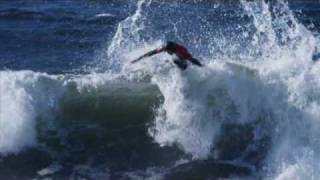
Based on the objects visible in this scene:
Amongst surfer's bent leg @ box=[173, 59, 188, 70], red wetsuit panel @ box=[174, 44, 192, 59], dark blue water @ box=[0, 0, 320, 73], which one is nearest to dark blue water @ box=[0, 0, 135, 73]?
dark blue water @ box=[0, 0, 320, 73]

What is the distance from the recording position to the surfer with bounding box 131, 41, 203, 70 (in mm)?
18969

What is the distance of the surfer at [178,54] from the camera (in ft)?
→ 62.2

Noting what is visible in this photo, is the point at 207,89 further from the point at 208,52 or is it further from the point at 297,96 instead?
the point at 208,52

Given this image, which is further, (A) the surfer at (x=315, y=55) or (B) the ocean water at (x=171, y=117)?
(A) the surfer at (x=315, y=55)

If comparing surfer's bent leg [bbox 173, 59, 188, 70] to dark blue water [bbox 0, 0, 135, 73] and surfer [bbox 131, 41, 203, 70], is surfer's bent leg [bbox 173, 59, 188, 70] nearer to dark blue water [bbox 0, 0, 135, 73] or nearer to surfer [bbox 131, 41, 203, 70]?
surfer [bbox 131, 41, 203, 70]

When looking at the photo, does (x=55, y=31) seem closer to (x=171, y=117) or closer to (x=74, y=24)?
(x=74, y=24)

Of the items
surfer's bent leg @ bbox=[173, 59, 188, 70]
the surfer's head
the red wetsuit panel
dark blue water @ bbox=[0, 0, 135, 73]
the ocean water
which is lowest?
the ocean water

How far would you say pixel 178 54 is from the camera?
1939 centimetres

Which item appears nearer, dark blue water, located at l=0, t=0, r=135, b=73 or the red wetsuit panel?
the red wetsuit panel

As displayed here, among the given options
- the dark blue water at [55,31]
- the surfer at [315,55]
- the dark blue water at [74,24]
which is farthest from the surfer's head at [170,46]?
the dark blue water at [55,31]

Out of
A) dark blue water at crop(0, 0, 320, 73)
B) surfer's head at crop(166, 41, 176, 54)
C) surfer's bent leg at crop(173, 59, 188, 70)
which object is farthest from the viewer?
dark blue water at crop(0, 0, 320, 73)

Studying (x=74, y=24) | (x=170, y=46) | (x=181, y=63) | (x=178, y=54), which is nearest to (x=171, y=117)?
(x=181, y=63)

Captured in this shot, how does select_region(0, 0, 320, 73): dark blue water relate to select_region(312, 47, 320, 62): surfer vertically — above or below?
above

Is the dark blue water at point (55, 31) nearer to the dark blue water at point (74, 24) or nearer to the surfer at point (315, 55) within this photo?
the dark blue water at point (74, 24)
